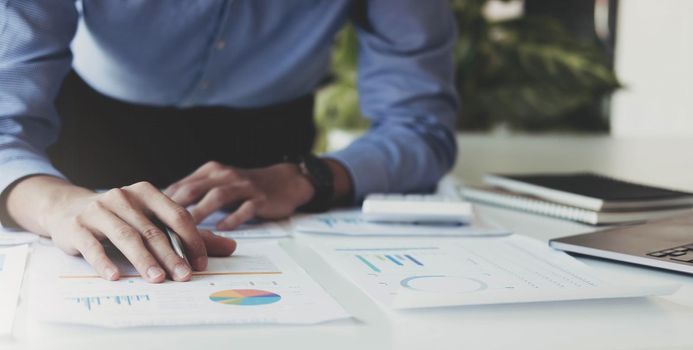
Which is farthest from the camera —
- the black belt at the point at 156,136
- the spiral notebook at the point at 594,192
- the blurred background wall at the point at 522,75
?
the blurred background wall at the point at 522,75

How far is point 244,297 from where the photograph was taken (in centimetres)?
59

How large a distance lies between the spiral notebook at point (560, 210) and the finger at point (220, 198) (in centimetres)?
35

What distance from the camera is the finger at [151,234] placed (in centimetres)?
64

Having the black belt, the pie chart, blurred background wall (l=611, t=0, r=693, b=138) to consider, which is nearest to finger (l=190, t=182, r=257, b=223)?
the pie chart

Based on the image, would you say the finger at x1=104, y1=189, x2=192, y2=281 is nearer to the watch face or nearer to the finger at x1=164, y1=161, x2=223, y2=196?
the finger at x1=164, y1=161, x2=223, y2=196

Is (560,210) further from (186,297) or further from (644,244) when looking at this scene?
(186,297)

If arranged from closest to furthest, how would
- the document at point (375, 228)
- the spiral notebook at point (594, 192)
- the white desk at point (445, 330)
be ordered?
the white desk at point (445, 330)
the document at point (375, 228)
the spiral notebook at point (594, 192)

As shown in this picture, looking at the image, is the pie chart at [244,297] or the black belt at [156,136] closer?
the pie chart at [244,297]

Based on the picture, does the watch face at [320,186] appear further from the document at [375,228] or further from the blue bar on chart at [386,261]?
the blue bar on chart at [386,261]

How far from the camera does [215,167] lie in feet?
3.12

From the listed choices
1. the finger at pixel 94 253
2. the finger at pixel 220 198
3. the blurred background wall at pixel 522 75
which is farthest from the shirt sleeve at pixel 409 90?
the blurred background wall at pixel 522 75

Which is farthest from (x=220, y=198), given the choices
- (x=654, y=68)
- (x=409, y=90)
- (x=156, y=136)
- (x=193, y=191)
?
(x=654, y=68)

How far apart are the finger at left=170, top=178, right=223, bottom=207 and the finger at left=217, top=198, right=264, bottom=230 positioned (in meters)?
0.05

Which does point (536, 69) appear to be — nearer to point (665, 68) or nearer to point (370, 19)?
point (370, 19)
